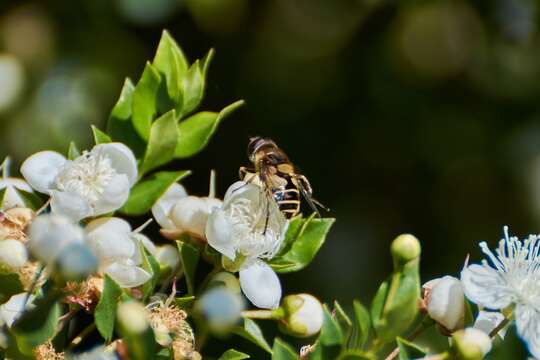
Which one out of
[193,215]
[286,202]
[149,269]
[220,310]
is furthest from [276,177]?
[220,310]

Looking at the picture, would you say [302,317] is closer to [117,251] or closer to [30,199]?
[117,251]

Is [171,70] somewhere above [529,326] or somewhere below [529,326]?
above

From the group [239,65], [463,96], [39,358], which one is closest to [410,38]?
[463,96]

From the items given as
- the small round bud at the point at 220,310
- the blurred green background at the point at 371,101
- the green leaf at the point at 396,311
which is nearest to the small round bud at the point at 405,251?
the green leaf at the point at 396,311

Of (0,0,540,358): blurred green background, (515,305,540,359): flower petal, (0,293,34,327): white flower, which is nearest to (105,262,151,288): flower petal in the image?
(0,293,34,327): white flower

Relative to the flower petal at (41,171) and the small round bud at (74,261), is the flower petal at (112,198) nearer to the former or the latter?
the flower petal at (41,171)

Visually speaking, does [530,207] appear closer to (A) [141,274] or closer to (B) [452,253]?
(B) [452,253]

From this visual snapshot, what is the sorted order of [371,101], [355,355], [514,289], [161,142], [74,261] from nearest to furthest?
[74,261] < [355,355] < [514,289] < [161,142] < [371,101]

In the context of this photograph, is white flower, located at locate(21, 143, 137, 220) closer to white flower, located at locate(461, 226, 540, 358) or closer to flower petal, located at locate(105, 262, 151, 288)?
flower petal, located at locate(105, 262, 151, 288)
